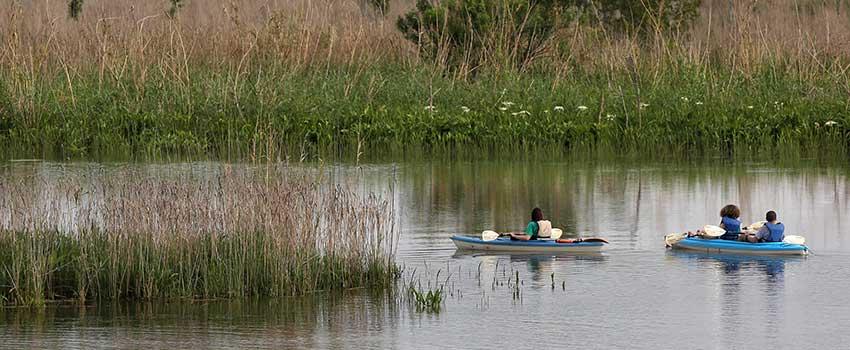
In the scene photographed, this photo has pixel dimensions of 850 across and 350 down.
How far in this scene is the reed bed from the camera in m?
13.2

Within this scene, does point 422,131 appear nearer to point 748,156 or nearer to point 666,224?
point 748,156

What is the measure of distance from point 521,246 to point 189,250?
3.86 metres

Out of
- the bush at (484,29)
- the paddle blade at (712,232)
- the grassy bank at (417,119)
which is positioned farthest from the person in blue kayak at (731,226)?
the bush at (484,29)

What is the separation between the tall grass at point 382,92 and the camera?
990 inches

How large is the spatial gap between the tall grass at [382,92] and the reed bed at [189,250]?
8.82 metres

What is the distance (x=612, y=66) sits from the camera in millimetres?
28688

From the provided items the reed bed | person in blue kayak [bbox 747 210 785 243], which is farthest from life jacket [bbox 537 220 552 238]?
the reed bed

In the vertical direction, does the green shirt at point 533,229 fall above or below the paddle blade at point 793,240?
above

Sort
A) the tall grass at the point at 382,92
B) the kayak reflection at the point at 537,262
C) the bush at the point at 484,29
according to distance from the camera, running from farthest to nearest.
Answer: the bush at the point at 484,29
the tall grass at the point at 382,92
the kayak reflection at the point at 537,262

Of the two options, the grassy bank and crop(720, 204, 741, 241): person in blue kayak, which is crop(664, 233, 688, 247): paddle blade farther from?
the grassy bank

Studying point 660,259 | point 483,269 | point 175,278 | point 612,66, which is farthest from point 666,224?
point 612,66

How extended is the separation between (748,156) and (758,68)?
437 cm

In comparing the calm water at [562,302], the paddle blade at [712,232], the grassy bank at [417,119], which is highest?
the grassy bank at [417,119]

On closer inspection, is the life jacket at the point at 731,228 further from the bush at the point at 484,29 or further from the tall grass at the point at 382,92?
the bush at the point at 484,29
